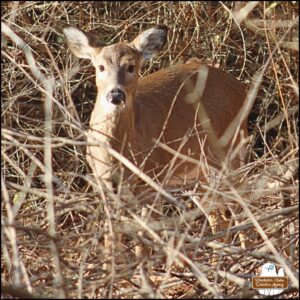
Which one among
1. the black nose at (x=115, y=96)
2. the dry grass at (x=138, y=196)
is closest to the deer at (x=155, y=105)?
the black nose at (x=115, y=96)

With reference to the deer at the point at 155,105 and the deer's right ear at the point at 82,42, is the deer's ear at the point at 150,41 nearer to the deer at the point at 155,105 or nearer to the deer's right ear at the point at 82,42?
the deer at the point at 155,105

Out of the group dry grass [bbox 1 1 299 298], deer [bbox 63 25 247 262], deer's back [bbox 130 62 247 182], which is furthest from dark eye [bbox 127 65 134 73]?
dry grass [bbox 1 1 299 298]

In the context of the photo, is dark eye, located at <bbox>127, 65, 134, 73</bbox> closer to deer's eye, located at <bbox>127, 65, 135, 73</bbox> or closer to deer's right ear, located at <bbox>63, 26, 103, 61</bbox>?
deer's eye, located at <bbox>127, 65, 135, 73</bbox>

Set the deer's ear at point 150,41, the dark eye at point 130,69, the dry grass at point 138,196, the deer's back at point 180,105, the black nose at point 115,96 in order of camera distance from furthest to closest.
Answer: the deer's ear at point 150,41
the deer's back at point 180,105
the dark eye at point 130,69
the black nose at point 115,96
the dry grass at point 138,196

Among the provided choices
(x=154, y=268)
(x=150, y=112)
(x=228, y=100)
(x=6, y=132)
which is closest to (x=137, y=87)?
(x=150, y=112)

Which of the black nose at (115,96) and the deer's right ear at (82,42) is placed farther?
the deer's right ear at (82,42)

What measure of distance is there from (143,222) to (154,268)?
1.76 metres

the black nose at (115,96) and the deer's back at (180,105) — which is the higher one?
the deer's back at (180,105)

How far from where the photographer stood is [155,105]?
7.63 metres

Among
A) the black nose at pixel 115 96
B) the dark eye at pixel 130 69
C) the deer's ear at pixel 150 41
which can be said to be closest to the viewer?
the black nose at pixel 115 96

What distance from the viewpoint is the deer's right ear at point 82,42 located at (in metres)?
7.48

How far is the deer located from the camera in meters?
7.03

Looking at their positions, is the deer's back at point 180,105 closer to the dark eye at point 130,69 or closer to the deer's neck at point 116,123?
the deer's neck at point 116,123

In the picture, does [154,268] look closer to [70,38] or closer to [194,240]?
[194,240]
